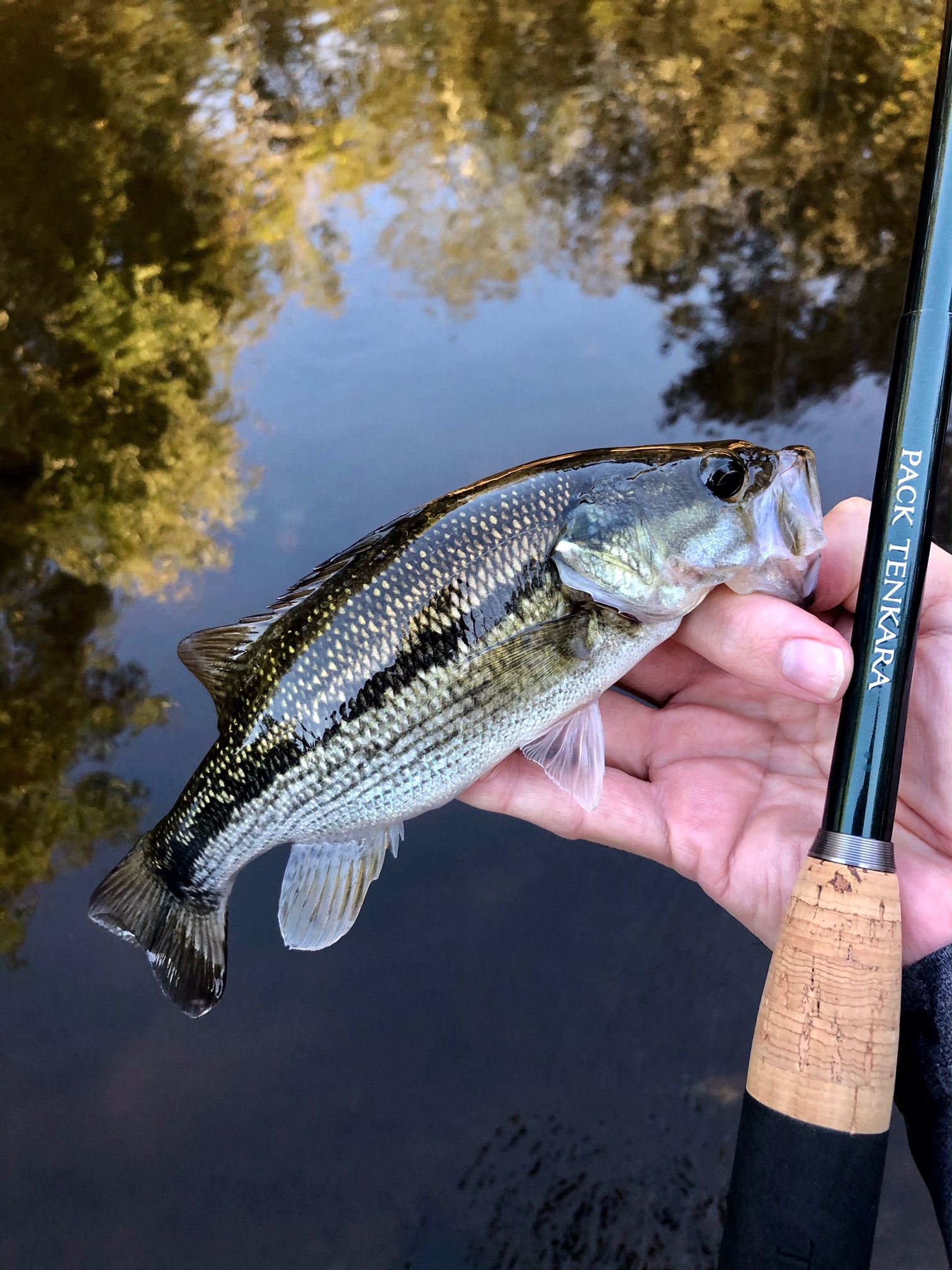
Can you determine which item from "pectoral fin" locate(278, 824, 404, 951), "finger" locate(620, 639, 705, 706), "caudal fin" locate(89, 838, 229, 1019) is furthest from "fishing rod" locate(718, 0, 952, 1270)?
"caudal fin" locate(89, 838, 229, 1019)

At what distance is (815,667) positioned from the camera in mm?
1601

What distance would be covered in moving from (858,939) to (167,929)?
1.61 meters

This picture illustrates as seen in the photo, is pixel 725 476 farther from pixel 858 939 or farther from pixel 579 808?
pixel 858 939

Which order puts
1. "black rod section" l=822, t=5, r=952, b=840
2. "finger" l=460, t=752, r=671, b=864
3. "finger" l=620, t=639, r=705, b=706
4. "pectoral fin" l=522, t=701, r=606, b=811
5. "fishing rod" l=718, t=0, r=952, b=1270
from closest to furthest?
"fishing rod" l=718, t=0, r=952, b=1270
"black rod section" l=822, t=5, r=952, b=840
"pectoral fin" l=522, t=701, r=606, b=811
"finger" l=460, t=752, r=671, b=864
"finger" l=620, t=639, r=705, b=706

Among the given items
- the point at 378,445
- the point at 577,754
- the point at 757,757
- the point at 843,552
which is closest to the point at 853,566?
the point at 843,552

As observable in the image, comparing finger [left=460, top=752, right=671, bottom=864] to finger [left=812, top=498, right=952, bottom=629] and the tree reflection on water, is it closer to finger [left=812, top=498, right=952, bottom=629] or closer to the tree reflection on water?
finger [left=812, top=498, right=952, bottom=629]

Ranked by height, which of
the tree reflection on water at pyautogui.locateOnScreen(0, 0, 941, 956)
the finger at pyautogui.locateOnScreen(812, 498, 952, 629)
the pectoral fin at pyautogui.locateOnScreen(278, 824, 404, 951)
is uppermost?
the tree reflection on water at pyautogui.locateOnScreen(0, 0, 941, 956)

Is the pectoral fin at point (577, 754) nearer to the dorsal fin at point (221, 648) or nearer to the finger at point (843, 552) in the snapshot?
the finger at point (843, 552)

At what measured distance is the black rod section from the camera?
148 cm

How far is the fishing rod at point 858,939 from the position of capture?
1.34m

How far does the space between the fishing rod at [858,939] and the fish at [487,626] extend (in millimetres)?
265

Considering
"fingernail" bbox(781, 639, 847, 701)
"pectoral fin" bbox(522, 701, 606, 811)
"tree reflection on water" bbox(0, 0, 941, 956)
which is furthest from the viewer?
"tree reflection on water" bbox(0, 0, 941, 956)

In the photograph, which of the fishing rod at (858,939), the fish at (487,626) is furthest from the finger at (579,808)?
the fishing rod at (858,939)

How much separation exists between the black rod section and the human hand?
0.31ft
